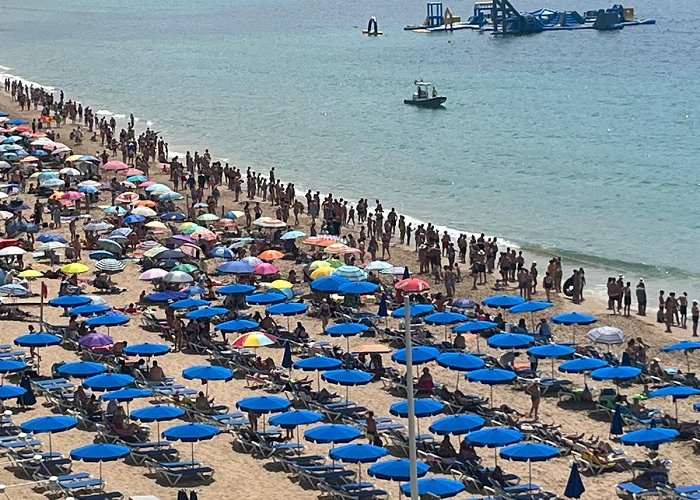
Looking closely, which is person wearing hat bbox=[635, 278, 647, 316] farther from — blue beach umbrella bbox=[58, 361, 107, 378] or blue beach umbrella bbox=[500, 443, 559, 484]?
blue beach umbrella bbox=[58, 361, 107, 378]

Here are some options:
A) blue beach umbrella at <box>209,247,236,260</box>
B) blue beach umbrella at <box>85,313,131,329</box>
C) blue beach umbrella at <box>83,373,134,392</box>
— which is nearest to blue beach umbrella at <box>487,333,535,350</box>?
blue beach umbrella at <box>83,373,134,392</box>

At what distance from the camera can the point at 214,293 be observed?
103 feet

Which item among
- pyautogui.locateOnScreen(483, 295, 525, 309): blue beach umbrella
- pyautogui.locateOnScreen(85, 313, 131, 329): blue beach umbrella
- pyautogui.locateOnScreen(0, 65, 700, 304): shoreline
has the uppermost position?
pyautogui.locateOnScreen(85, 313, 131, 329): blue beach umbrella

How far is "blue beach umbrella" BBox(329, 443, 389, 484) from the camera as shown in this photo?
19.4 metres

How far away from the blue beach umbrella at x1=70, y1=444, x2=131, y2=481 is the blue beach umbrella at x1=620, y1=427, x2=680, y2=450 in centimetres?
736

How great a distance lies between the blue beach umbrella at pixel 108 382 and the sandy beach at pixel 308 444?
79 centimetres

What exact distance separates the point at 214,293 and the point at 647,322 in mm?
9859

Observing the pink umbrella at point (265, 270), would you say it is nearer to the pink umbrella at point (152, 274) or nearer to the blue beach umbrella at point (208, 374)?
the pink umbrella at point (152, 274)

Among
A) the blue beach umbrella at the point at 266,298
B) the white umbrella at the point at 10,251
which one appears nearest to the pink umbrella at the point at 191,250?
the white umbrella at the point at 10,251

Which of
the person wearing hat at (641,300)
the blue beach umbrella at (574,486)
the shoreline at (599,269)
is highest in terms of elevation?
the blue beach umbrella at (574,486)

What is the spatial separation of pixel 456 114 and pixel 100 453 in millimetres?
62452

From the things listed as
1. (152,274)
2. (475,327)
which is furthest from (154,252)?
(475,327)

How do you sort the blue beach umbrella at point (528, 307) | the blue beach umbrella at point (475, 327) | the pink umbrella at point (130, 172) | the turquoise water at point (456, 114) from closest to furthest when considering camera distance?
the blue beach umbrella at point (475, 327) → the blue beach umbrella at point (528, 307) → the pink umbrella at point (130, 172) → the turquoise water at point (456, 114)

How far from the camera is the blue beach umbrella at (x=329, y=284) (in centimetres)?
2997
